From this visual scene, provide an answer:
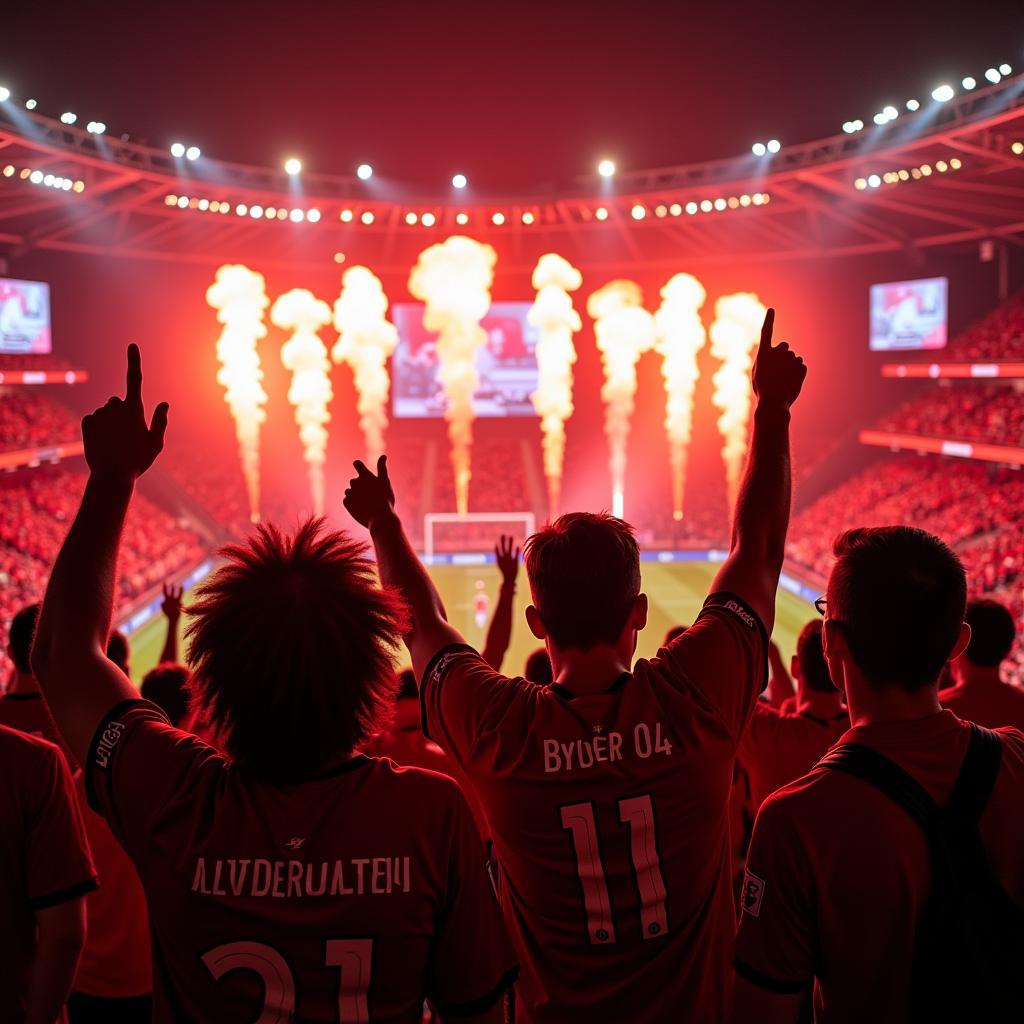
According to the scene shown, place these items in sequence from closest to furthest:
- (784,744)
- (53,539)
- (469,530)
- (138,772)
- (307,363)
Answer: (138,772) < (784,744) < (53,539) < (469,530) < (307,363)

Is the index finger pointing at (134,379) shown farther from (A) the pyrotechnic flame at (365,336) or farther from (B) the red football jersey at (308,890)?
(A) the pyrotechnic flame at (365,336)

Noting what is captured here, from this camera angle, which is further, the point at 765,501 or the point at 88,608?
the point at 765,501

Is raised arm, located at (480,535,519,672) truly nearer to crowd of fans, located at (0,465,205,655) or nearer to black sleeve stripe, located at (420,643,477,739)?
black sleeve stripe, located at (420,643,477,739)

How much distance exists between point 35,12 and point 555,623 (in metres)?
20.5

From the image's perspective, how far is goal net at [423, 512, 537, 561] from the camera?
34.4m

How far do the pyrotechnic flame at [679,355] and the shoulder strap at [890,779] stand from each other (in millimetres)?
35207

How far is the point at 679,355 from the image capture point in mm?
39219

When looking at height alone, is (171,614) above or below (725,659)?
below

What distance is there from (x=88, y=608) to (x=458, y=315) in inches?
1432

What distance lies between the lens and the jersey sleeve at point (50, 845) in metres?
2.56

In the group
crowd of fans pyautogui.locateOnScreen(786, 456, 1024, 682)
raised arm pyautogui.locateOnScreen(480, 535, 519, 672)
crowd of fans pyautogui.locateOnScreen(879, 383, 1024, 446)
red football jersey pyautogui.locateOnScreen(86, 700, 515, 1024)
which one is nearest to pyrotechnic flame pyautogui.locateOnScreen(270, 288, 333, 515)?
crowd of fans pyautogui.locateOnScreen(786, 456, 1024, 682)

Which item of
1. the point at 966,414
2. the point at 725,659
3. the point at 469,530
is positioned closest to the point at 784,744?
the point at 725,659

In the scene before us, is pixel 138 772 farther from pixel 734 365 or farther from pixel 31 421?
pixel 734 365

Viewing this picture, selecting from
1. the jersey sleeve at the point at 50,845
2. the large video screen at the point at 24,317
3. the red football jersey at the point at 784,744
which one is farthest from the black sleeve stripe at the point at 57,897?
the large video screen at the point at 24,317
